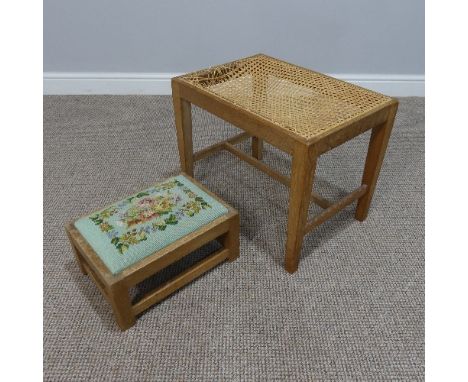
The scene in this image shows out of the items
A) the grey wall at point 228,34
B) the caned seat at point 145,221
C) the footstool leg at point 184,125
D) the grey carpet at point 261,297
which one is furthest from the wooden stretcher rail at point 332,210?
the grey wall at point 228,34

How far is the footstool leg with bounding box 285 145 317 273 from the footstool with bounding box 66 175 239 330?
15 centimetres

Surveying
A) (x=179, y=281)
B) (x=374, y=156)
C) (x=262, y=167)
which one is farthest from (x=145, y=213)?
(x=374, y=156)

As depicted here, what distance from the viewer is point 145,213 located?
944mm

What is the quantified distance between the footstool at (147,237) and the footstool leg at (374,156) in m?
0.43

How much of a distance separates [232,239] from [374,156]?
47cm

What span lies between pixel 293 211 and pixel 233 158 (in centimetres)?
66

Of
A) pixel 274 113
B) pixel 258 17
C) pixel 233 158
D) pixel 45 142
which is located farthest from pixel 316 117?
pixel 45 142

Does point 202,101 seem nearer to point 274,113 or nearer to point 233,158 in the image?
point 274,113

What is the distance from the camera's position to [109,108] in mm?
1976

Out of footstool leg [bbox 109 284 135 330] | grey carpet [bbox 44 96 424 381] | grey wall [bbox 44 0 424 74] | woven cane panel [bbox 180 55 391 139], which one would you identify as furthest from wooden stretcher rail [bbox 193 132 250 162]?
grey wall [bbox 44 0 424 74]

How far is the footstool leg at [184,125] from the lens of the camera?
1167 mm

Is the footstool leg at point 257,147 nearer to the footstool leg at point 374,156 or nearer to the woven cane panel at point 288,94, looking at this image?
the woven cane panel at point 288,94

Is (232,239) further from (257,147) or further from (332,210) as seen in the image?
(257,147)

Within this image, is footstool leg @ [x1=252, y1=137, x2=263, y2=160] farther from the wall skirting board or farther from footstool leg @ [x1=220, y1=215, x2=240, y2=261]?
the wall skirting board
